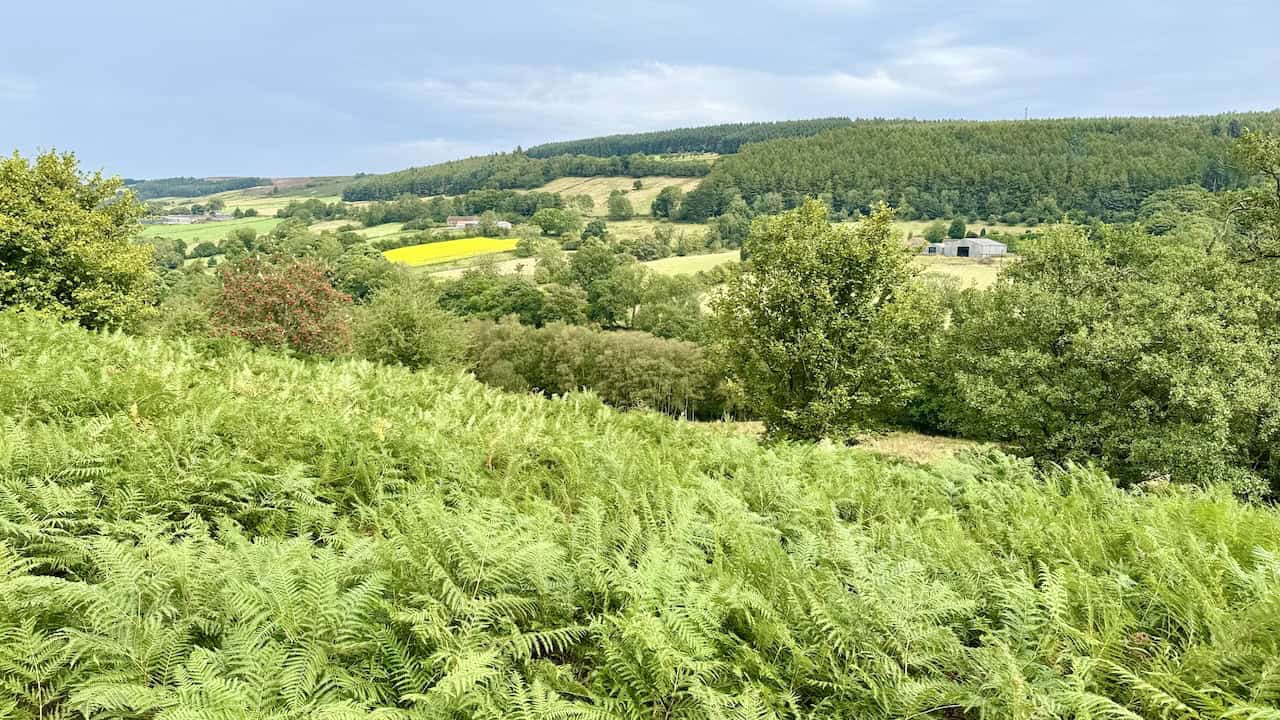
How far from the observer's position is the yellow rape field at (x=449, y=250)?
108m

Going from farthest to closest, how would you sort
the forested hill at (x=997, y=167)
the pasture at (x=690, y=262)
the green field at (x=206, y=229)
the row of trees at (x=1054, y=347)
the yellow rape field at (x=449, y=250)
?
the forested hill at (x=997, y=167) < the green field at (x=206, y=229) < the yellow rape field at (x=449, y=250) < the pasture at (x=690, y=262) < the row of trees at (x=1054, y=347)

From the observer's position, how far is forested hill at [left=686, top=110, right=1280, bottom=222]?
12275 centimetres

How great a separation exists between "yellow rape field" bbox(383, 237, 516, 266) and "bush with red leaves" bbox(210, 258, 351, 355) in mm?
84355

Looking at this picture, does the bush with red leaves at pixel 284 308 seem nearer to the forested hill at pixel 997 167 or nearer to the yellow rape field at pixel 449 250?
the yellow rape field at pixel 449 250

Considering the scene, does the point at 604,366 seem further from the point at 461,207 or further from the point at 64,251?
the point at 461,207

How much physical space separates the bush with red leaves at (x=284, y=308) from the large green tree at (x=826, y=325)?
13.0 m

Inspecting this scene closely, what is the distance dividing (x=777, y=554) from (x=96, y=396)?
6774mm

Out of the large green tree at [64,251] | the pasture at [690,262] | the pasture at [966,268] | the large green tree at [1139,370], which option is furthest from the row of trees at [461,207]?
the large green tree at [1139,370]

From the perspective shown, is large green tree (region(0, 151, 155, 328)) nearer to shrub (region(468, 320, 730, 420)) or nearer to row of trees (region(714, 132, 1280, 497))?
row of trees (region(714, 132, 1280, 497))

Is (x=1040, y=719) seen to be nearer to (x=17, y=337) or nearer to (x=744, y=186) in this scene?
(x=17, y=337)

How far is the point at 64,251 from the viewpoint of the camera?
69.8 ft

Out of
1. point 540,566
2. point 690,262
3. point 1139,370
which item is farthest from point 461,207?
point 540,566

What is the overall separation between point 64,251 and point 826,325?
24.7m

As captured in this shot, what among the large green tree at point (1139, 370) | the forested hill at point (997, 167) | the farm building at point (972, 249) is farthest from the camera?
the forested hill at point (997, 167)
